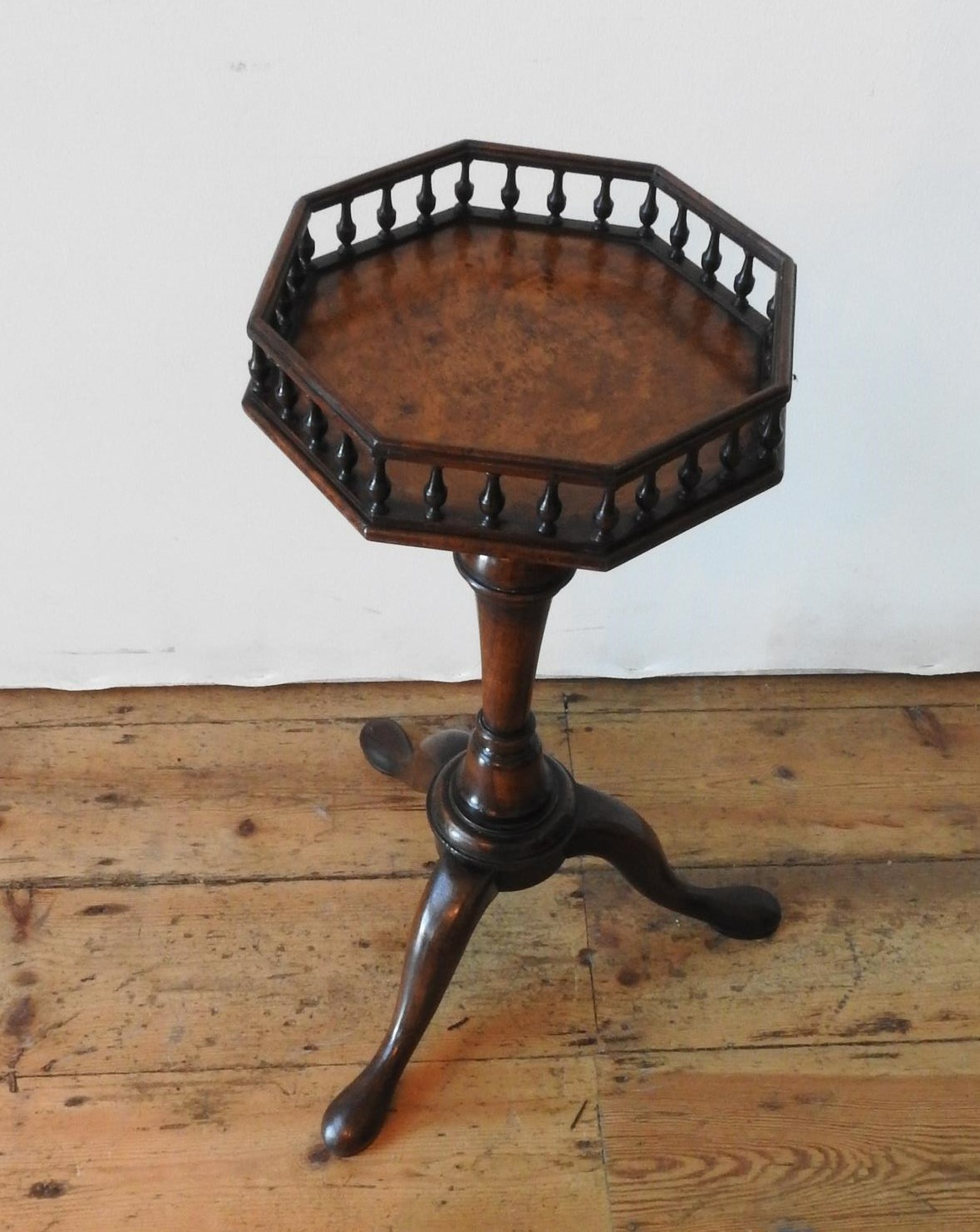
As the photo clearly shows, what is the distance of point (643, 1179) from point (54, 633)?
3.05 ft

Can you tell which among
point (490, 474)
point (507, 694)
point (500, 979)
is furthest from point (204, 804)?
point (490, 474)

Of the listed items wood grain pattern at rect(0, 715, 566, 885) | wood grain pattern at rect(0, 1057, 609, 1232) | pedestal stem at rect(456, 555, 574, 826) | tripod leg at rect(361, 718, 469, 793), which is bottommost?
wood grain pattern at rect(0, 1057, 609, 1232)

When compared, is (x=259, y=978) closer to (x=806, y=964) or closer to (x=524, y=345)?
(x=806, y=964)

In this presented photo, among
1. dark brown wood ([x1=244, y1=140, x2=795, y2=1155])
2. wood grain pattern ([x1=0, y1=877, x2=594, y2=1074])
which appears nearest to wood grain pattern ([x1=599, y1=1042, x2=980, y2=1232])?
wood grain pattern ([x1=0, y1=877, x2=594, y2=1074])

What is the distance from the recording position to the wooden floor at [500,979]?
114cm

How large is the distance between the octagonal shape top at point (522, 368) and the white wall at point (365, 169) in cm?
21

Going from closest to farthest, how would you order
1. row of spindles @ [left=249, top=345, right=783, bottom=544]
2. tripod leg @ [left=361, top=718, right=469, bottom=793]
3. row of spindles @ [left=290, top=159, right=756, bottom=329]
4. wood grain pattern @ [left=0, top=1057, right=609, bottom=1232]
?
1. row of spindles @ [left=249, top=345, right=783, bottom=544]
2. row of spindles @ [left=290, top=159, right=756, bottom=329]
3. wood grain pattern @ [left=0, top=1057, right=609, bottom=1232]
4. tripod leg @ [left=361, top=718, right=469, bottom=793]

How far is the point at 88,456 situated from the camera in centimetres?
140

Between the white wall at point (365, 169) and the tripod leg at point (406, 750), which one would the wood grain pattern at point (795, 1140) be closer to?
the tripod leg at point (406, 750)

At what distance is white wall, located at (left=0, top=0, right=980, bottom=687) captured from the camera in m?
1.16

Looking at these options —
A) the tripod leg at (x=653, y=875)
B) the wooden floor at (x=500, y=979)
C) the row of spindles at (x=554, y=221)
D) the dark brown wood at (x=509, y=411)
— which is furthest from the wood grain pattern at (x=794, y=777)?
the row of spindles at (x=554, y=221)

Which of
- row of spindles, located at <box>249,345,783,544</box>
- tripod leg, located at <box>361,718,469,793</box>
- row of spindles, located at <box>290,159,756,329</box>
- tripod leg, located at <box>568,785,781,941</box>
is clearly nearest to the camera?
row of spindles, located at <box>249,345,783,544</box>

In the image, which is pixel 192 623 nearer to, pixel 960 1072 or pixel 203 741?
pixel 203 741

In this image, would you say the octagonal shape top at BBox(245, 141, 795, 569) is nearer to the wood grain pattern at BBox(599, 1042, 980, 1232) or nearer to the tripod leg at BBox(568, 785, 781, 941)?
the tripod leg at BBox(568, 785, 781, 941)
